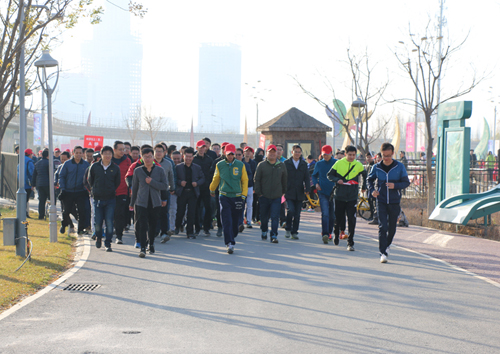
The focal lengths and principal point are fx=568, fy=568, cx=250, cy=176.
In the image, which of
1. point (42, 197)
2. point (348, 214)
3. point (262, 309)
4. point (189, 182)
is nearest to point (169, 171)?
point (189, 182)

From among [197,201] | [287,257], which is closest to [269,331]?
[287,257]

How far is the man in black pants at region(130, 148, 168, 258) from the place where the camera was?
9.98 meters

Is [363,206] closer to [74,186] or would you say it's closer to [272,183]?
[272,183]

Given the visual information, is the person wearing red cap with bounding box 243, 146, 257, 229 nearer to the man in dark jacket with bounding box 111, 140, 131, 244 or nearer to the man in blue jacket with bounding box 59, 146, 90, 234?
Answer: the man in dark jacket with bounding box 111, 140, 131, 244

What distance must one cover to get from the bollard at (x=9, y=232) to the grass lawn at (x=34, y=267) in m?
0.30

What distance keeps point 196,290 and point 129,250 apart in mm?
3830

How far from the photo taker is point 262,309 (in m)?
6.23

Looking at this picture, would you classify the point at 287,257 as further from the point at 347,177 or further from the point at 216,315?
the point at 216,315

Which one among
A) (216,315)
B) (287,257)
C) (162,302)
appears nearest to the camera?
(216,315)

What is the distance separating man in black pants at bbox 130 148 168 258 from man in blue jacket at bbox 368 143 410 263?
369 centimetres

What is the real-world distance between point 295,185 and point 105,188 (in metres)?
3.84

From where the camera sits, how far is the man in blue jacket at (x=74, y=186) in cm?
1238

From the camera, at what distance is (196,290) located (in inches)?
284

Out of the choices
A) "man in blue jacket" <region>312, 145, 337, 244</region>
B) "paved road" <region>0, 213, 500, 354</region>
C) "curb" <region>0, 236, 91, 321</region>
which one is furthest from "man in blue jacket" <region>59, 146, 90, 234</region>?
"man in blue jacket" <region>312, 145, 337, 244</region>
